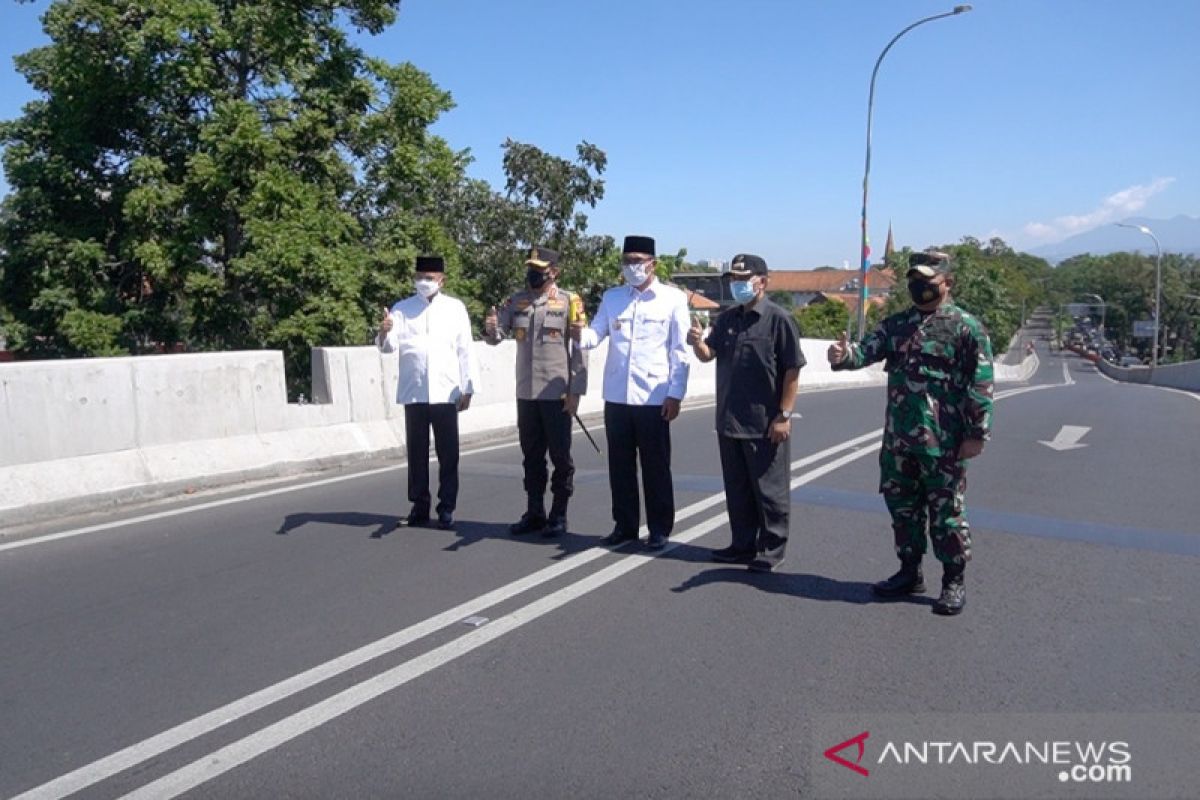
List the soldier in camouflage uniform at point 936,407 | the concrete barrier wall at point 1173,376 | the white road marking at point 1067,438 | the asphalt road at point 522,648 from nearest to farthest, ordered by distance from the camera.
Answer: the asphalt road at point 522,648 < the soldier in camouflage uniform at point 936,407 < the white road marking at point 1067,438 < the concrete barrier wall at point 1173,376

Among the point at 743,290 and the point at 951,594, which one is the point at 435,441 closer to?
the point at 743,290

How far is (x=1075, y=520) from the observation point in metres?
7.79

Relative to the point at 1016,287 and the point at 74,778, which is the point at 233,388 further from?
the point at 1016,287

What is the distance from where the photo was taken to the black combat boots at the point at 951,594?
527 cm

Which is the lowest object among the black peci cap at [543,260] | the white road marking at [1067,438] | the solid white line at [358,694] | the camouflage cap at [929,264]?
the white road marking at [1067,438]

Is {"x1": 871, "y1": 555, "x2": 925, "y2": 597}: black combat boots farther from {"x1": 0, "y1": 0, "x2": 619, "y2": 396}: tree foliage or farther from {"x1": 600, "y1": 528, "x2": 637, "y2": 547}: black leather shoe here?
{"x1": 0, "y1": 0, "x2": 619, "y2": 396}: tree foliage

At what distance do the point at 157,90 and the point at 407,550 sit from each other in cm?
1604

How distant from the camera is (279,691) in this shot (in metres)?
4.28

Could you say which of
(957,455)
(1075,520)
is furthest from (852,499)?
(957,455)

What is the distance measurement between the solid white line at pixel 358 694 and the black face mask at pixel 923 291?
89.1 inches

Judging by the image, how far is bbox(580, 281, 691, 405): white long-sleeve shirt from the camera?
654cm

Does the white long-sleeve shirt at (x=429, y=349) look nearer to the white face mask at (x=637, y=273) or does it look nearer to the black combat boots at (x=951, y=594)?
the white face mask at (x=637, y=273)

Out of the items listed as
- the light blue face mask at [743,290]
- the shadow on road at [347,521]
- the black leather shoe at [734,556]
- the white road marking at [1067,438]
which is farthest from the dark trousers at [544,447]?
the white road marking at [1067,438]

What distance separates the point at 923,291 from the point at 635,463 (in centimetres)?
231
